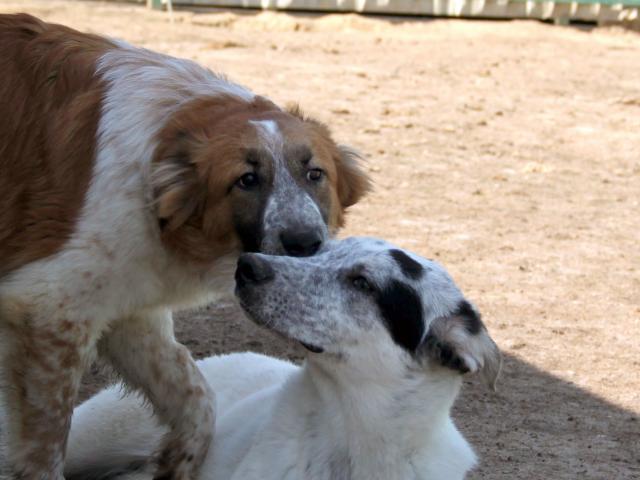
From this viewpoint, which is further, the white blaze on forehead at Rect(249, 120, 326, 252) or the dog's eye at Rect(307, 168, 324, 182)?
the dog's eye at Rect(307, 168, 324, 182)

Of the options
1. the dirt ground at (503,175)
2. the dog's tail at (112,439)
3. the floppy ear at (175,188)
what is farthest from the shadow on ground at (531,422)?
the floppy ear at (175,188)

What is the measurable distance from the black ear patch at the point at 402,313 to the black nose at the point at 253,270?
1.20 ft

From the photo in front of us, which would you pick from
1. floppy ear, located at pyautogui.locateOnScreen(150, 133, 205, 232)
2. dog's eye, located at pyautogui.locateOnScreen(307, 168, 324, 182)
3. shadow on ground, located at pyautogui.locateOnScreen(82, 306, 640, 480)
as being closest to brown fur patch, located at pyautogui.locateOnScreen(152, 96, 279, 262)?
floppy ear, located at pyautogui.locateOnScreen(150, 133, 205, 232)

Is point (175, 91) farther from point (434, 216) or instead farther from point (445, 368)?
point (434, 216)

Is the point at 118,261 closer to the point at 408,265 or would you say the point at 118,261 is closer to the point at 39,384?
the point at 39,384

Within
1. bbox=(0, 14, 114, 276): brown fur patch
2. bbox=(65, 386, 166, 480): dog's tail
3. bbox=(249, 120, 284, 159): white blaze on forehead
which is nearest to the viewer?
bbox=(249, 120, 284, 159): white blaze on forehead

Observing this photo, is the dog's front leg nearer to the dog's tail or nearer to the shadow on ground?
the dog's tail

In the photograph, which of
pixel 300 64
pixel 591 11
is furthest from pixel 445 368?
pixel 591 11

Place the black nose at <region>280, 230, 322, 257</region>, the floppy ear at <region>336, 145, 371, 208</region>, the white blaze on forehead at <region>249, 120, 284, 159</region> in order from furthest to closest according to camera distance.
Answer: the floppy ear at <region>336, 145, 371, 208</region>, the white blaze on forehead at <region>249, 120, 284, 159</region>, the black nose at <region>280, 230, 322, 257</region>

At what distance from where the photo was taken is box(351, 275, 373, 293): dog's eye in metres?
4.02

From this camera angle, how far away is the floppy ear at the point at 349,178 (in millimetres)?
4715

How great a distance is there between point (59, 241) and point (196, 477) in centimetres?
105

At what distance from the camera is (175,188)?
4.36 meters

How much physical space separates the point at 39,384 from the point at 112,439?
711 millimetres
